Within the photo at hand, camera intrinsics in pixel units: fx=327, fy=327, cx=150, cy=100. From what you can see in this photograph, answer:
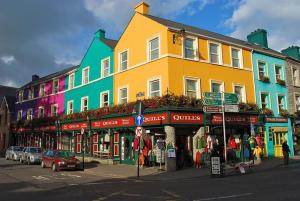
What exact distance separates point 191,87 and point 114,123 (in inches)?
270

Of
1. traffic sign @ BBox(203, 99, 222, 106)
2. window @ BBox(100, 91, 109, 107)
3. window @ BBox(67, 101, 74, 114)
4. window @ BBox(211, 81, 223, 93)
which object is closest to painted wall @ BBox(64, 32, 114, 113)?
window @ BBox(100, 91, 109, 107)

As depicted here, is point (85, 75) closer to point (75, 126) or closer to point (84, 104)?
point (84, 104)

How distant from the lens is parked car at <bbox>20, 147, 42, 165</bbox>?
89.2ft

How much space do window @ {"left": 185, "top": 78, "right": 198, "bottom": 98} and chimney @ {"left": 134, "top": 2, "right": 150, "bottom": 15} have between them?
7.24m

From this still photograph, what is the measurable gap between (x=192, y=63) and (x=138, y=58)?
439 centimetres

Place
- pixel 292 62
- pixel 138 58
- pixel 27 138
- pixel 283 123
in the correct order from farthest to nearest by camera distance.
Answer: pixel 27 138
pixel 292 62
pixel 283 123
pixel 138 58

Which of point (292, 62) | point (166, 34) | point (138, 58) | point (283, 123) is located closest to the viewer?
point (166, 34)

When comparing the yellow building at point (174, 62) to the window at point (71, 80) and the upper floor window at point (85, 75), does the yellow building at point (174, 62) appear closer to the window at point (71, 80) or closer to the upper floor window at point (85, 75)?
the upper floor window at point (85, 75)

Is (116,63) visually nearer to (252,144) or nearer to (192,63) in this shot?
(192,63)

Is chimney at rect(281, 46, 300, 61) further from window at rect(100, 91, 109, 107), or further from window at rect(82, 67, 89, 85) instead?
window at rect(82, 67, 89, 85)

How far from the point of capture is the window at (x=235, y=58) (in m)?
27.3

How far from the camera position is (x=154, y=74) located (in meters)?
23.8

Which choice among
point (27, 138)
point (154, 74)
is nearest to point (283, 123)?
point (154, 74)

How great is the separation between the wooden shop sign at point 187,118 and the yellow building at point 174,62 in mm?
2038
